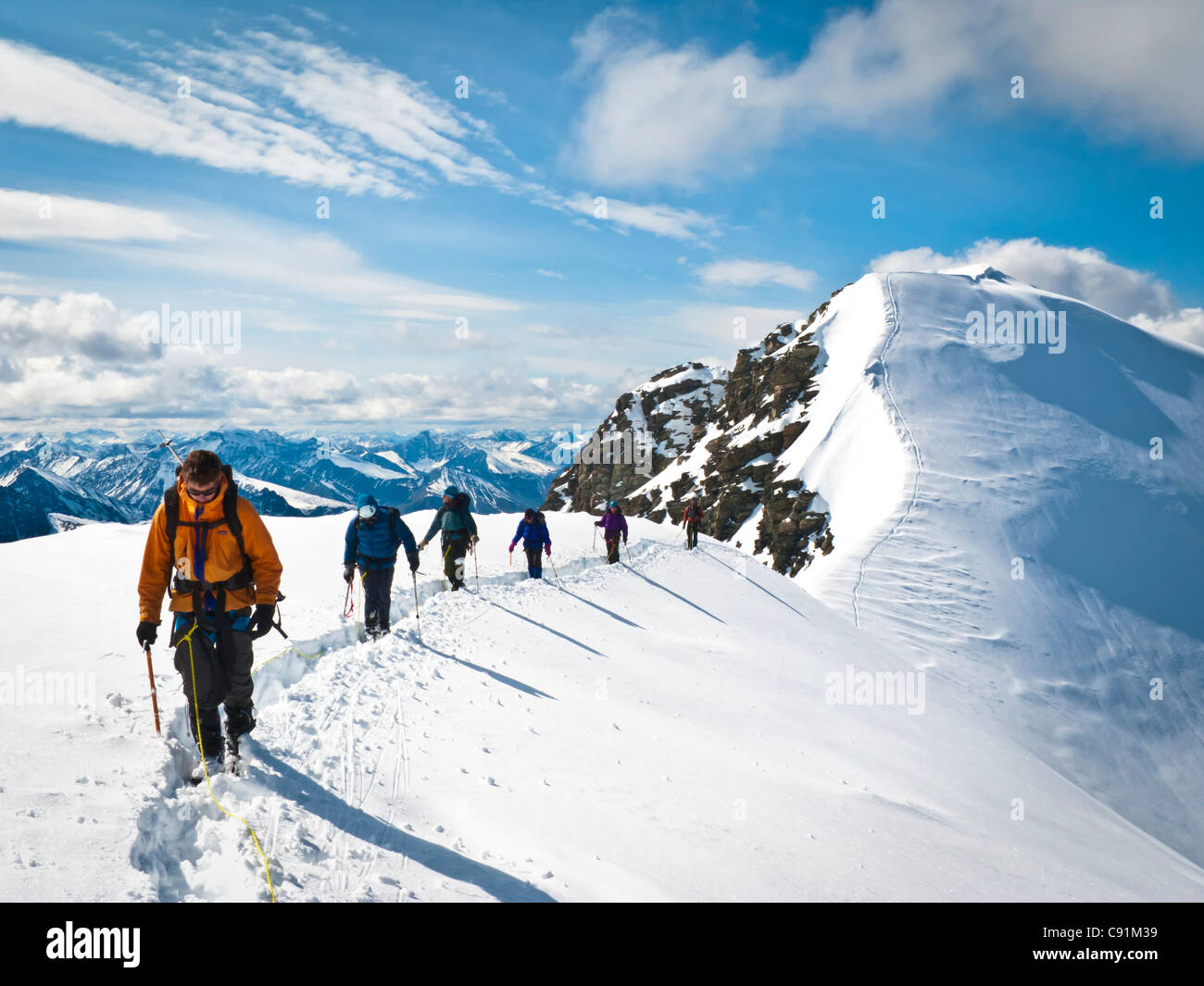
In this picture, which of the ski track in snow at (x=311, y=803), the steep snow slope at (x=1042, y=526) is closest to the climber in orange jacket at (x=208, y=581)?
the ski track in snow at (x=311, y=803)

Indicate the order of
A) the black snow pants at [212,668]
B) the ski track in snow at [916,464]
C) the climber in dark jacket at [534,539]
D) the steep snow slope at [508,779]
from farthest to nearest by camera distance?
1. the ski track in snow at [916,464]
2. the climber in dark jacket at [534,539]
3. the black snow pants at [212,668]
4. the steep snow slope at [508,779]

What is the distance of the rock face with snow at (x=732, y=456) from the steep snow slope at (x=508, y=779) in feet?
126

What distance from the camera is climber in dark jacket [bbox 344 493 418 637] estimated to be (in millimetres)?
11711

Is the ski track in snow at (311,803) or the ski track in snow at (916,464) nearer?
the ski track in snow at (311,803)

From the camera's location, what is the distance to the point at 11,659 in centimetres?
823

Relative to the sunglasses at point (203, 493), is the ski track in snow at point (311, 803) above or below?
below

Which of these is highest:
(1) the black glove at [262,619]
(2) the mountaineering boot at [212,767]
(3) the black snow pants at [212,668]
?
(1) the black glove at [262,619]

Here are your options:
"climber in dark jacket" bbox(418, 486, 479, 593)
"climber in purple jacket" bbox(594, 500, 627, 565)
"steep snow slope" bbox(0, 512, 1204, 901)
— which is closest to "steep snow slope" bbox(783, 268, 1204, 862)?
"steep snow slope" bbox(0, 512, 1204, 901)

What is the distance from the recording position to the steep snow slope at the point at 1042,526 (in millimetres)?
28047

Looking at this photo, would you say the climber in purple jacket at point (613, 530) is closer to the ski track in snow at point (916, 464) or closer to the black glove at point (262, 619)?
the ski track in snow at point (916, 464)

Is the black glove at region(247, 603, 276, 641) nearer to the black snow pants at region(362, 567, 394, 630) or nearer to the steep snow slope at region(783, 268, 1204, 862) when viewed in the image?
the black snow pants at region(362, 567, 394, 630)

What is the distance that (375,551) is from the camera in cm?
1171

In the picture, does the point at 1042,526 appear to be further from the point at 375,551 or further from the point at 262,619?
the point at 262,619
